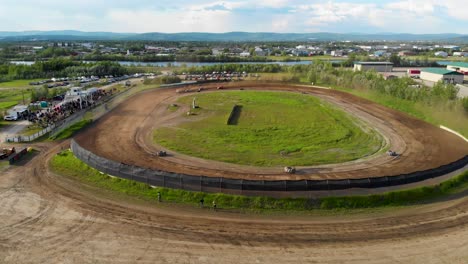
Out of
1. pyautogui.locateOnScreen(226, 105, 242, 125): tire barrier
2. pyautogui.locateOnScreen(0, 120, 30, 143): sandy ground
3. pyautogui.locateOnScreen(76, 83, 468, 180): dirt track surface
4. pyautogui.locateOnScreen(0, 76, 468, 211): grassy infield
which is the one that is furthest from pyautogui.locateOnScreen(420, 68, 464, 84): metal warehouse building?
pyautogui.locateOnScreen(0, 120, 30, 143): sandy ground

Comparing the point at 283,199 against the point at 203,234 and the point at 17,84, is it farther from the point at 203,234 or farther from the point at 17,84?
the point at 17,84

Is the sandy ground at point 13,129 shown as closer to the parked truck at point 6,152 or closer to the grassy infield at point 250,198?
the parked truck at point 6,152

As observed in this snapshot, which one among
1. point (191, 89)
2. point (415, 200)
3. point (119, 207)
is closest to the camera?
point (119, 207)

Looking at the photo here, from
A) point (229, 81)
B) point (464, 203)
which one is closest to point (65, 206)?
point (464, 203)

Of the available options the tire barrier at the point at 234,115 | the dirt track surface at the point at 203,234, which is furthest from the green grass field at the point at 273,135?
the dirt track surface at the point at 203,234

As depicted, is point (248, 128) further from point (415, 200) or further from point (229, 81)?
point (229, 81)

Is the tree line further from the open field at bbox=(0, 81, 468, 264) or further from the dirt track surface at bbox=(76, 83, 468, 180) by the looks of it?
the open field at bbox=(0, 81, 468, 264)
